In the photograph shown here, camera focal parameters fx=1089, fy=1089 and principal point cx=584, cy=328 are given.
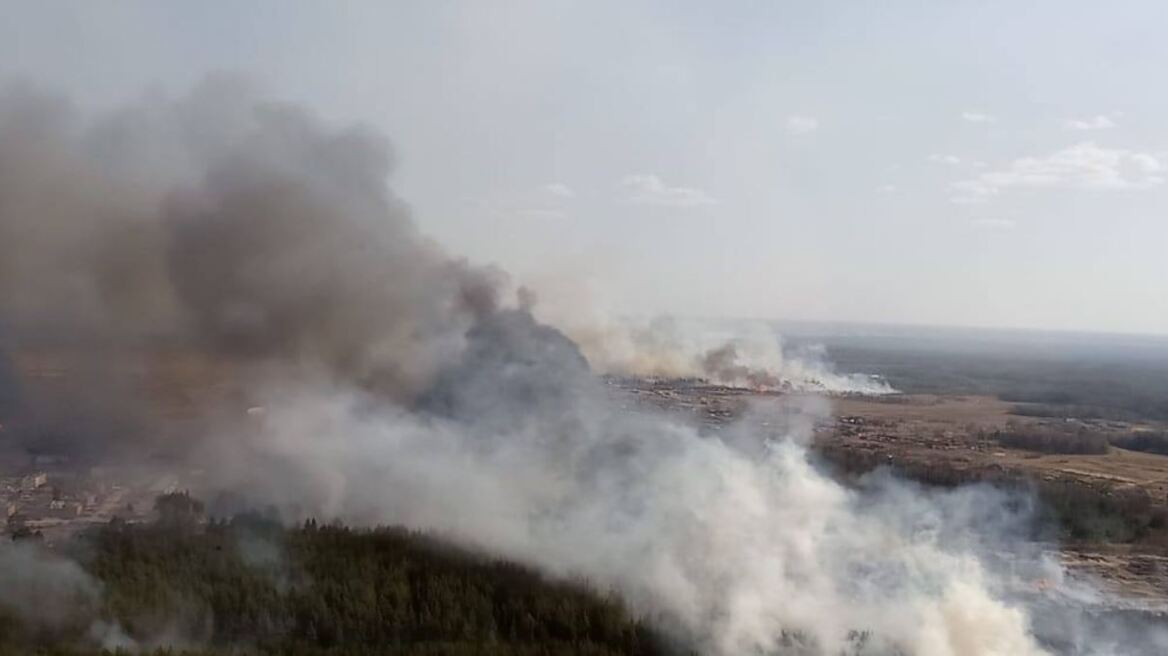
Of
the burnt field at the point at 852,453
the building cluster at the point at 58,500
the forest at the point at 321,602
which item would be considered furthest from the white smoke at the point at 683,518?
the building cluster at the point at 58,500

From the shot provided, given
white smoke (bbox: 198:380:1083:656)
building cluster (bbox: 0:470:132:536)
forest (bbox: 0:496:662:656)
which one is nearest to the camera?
white smoke (bbox: 198:380:1083:656)

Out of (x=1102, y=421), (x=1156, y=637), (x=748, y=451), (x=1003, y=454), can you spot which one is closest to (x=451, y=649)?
(x=748, y=451)

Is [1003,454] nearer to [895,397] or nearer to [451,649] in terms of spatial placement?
[895,397]

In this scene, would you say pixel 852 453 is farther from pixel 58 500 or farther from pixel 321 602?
pixel 58 500

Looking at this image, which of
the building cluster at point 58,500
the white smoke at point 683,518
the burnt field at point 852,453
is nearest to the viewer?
the white smoke at point 683,518

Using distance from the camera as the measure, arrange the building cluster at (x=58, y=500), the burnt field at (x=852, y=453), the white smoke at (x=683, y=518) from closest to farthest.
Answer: the white smoke at (x=683, y=518) → the burnt field at (x=852, y=453) → the building cluster at (x=58, y=500)

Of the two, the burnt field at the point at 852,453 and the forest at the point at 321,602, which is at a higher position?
the burnt field at the point at 852,453

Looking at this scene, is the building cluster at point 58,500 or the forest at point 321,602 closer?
the forest at point 321,602

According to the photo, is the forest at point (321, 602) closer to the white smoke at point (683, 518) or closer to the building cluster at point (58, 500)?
the white smoke at point (683, 518)

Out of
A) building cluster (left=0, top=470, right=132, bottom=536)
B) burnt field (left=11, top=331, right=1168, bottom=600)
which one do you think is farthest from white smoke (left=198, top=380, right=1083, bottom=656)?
building cluster (left=0, top=470, right=132, bottom=536)

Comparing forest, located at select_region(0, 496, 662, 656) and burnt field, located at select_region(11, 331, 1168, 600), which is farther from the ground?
burnt field, located at select_region(11, 331, 1168, 600)

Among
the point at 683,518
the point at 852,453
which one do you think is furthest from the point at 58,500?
the point at 852,453

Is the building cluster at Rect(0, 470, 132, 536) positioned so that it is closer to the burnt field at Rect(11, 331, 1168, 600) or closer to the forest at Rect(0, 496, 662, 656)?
the burnt field at Rect(11, 331, 1168, 600)
